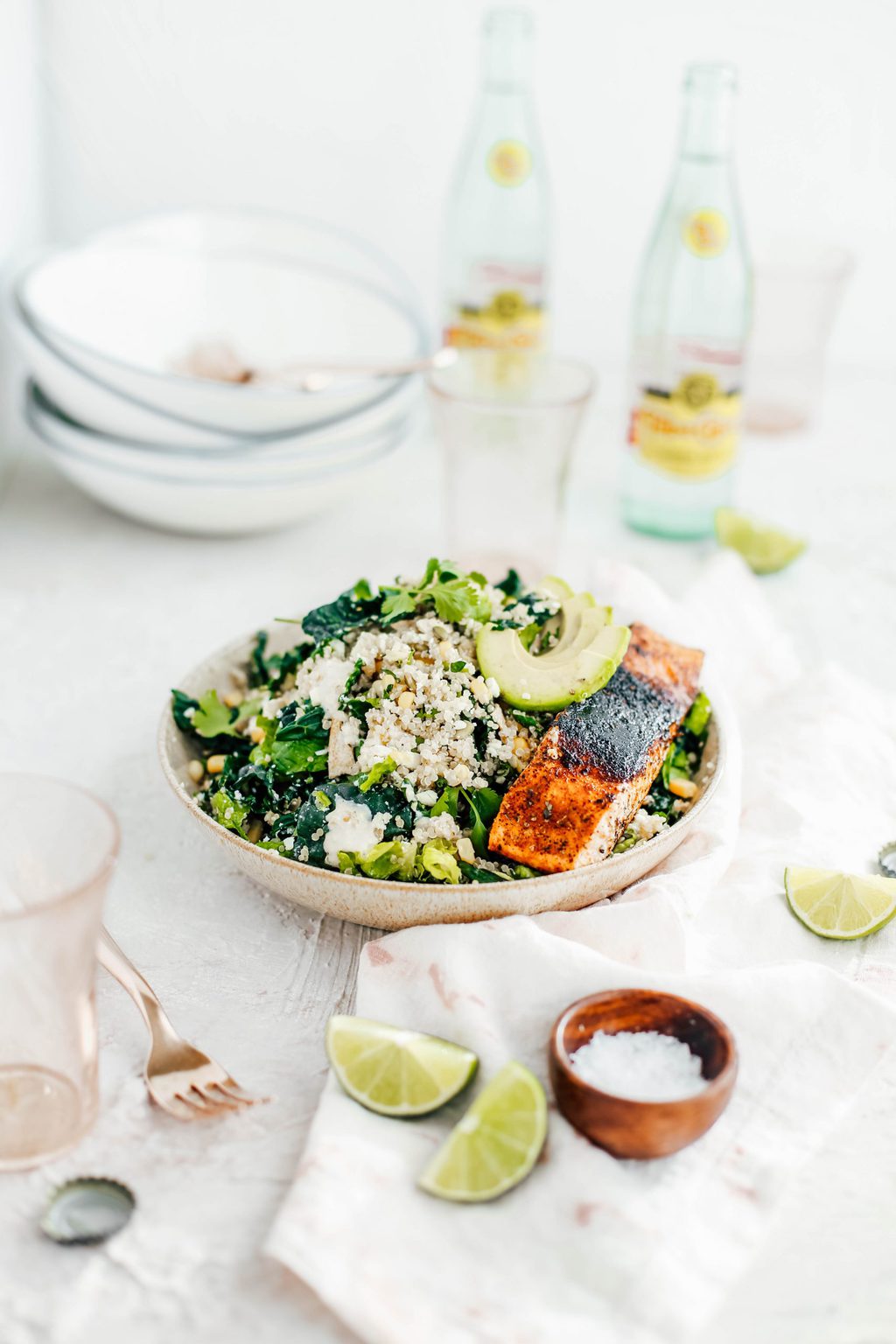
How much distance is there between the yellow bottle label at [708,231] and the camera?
5.83 feet

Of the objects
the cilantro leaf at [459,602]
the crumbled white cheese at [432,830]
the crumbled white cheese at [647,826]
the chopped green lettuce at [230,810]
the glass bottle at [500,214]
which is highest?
the glass bottle at [500,214]

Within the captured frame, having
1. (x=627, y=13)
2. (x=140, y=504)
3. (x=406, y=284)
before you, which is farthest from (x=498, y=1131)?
(x=627, y=13)

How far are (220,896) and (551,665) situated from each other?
14.2 inches

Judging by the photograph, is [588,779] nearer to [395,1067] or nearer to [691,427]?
[395,1067]

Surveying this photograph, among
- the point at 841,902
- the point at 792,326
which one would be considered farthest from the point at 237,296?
the point at 841,902

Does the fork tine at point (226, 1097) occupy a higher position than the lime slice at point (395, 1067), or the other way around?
the lime slice at point (395, 1067)

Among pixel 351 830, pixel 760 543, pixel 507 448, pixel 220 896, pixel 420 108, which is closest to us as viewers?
pixel 351 830

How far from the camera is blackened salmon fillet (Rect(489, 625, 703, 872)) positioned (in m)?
1.03

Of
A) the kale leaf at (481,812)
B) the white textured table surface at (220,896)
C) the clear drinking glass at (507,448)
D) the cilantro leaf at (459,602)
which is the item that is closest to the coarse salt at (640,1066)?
the white textured table surface at (220,896)

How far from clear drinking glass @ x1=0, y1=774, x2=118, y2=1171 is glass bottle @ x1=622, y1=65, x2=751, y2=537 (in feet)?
3.82

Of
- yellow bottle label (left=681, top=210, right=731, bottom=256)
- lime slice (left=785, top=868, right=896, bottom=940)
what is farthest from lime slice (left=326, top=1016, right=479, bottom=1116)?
yellow bottle label (left=681, top=210, right=731, bottom=256)

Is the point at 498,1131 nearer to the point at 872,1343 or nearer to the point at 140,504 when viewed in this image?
the point at 872,1343

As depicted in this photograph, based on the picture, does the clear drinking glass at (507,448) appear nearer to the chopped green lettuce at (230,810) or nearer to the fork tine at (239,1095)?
the chopped green lettuce at (230,810)

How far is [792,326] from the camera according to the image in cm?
214
